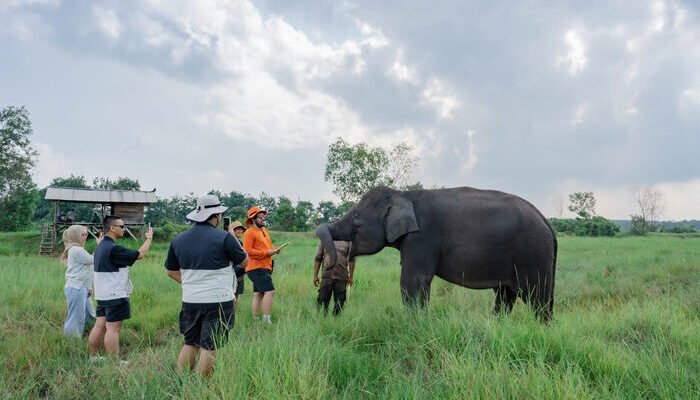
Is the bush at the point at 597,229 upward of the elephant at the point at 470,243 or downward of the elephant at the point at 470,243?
upward

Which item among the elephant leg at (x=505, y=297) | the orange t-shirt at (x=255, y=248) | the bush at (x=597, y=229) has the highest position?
the bush at (x=597, y=229)

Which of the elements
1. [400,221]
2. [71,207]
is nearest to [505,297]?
[400,221]

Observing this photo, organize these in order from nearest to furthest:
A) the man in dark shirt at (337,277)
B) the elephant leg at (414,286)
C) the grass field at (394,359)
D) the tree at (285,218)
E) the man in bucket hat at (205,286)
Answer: the grass field at (394,359) → the man in bucket hat at (205,286) → the elephant leg at (414,286) → the man in dark shirt at (337,277) → the tree at (285,218)

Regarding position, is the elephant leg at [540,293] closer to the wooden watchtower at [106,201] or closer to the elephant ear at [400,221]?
the elephant ear at [400,221]

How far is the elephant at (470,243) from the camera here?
18.7 feet

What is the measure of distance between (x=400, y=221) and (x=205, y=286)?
259 cm

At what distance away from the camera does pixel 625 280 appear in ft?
32.4

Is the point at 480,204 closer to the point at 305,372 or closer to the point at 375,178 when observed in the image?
the point at 305,372

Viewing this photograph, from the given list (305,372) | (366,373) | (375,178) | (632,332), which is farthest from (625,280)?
(375,178)

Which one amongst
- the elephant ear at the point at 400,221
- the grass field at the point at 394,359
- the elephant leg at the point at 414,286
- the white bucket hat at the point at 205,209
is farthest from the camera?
the elephant ear at the point at 400,221

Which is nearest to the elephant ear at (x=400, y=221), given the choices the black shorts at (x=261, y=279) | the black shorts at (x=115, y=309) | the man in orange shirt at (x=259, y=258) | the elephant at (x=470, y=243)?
the elephant at (x=470, y=243)

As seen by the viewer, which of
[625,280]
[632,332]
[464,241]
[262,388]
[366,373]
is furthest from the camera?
[625,280]

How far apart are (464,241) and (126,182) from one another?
6696cm

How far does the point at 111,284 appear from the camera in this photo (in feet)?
17.2
